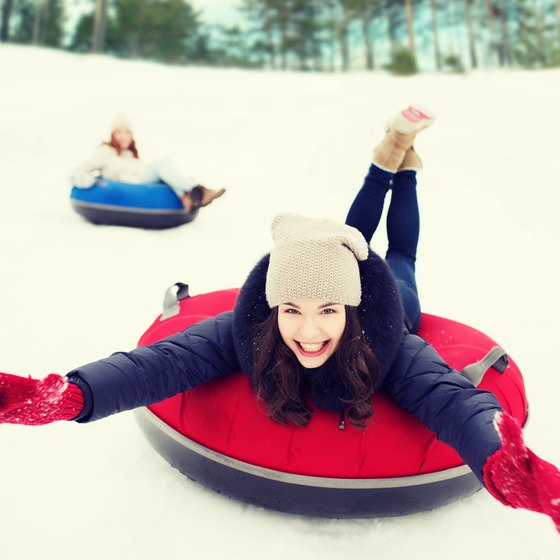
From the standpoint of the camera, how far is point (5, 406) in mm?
1328

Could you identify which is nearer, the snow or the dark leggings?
the snow

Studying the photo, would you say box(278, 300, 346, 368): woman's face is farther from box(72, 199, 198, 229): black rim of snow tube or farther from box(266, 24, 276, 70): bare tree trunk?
box(266, 24, 276, 70): bare tree trunk

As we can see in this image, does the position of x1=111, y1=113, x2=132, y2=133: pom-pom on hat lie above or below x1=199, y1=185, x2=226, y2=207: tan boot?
above

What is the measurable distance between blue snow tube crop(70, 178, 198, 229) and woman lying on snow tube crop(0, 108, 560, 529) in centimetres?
322

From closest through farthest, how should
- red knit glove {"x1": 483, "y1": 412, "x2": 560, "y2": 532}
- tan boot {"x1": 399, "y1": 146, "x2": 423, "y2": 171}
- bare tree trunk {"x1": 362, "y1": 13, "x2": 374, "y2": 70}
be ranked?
red knit glove {"x1": 483, "y1": 412, "x2": 560, "y2": 532} → tan boot {"x1": 399, "y1": 146, "x2": 423, "y2": 171} → bare tree trunk {"x1": 362, "y1": 13, "x2": 374, "y2": 70}

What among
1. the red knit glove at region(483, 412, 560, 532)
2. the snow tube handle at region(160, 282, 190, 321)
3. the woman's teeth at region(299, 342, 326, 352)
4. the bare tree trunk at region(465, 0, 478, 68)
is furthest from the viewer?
the bare tree trunk at region(465, 0, 478, 68)

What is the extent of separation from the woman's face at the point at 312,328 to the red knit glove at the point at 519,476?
1.65 feet

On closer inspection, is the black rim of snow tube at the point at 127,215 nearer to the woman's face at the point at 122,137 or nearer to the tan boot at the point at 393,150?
the woman's face at the point at 122,137

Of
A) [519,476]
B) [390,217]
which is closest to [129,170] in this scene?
[390,217]

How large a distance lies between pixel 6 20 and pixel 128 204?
23.7m

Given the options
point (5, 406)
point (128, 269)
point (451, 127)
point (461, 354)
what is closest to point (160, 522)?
point (5, 406)

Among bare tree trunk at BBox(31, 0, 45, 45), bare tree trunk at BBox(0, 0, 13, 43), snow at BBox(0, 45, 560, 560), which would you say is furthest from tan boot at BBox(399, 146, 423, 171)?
bare tree trunk at BBox(31, 0, 45, 45)

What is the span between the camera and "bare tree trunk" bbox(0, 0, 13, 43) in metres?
23.6

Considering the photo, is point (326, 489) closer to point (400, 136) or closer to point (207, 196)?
point (400, 136)
